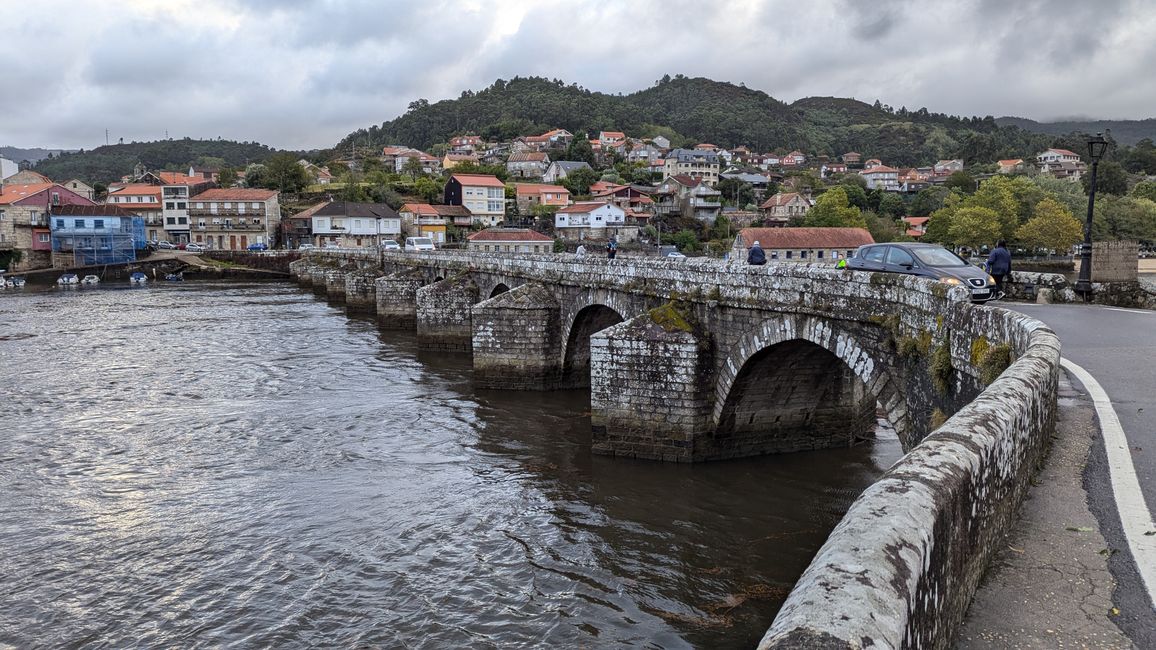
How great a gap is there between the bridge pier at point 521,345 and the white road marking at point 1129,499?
1705 cm

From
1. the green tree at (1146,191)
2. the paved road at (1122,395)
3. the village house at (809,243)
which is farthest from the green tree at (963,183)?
the paved road at (1122,395)

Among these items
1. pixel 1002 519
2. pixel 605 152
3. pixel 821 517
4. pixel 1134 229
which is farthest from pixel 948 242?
pixel 605 152

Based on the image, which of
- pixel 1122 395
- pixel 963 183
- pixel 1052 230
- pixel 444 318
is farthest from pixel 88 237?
pixel 963 183

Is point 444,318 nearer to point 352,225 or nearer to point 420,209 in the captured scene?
point 352,225

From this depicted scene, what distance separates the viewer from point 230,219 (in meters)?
90.6

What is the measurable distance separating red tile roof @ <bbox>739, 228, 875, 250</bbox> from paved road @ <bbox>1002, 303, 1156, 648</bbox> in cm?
3102

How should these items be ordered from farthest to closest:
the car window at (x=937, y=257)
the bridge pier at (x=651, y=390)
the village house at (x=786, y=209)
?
the village house at (x=786, y=209)
the bridge pier at (x=651, y=390)
the car window at (x=937, y=257)

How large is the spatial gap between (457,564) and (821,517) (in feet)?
20.8

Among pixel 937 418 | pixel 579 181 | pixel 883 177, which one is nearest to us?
pixel 937 418

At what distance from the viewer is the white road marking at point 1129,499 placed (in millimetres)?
4305

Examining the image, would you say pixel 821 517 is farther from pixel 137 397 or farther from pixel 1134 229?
pixel 1134 229

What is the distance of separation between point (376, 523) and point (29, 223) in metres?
78.6

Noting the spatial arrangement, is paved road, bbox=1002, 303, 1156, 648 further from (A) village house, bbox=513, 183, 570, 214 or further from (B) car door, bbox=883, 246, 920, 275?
(A) village house, bbox=513, 183, 570, 214

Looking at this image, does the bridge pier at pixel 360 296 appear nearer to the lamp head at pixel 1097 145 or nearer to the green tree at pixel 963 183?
the lamp head at pixel 1097 145
